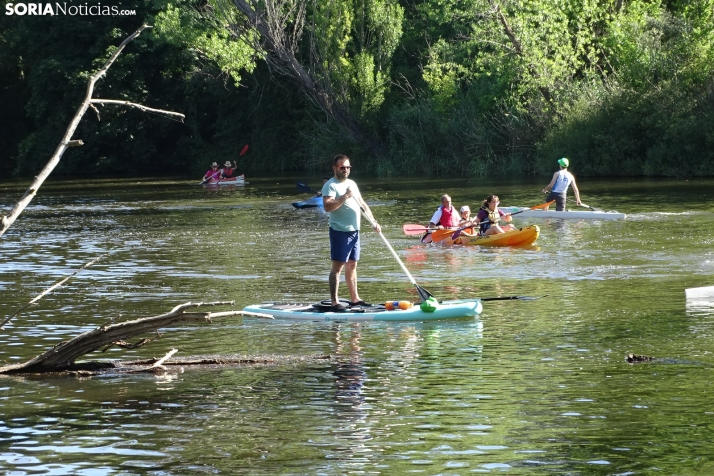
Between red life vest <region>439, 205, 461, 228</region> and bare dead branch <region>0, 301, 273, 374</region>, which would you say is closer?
bare dead branch <region>0, 301, 273, 374</region>

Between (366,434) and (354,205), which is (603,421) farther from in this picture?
(354,205)

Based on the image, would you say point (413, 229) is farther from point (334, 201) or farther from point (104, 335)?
point (104, 335)

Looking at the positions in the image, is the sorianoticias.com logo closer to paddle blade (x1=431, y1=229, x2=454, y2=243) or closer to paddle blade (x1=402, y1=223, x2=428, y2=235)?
paddle blade (x1=402, y1=223, x2=428, y2=235)

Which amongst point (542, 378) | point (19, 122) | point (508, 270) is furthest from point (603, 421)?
point (19, 122)

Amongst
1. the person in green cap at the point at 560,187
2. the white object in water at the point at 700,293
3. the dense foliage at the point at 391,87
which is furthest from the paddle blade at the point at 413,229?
the dense foliage at the point at 391,87

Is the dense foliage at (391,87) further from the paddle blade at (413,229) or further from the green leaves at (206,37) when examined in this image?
the paddle blade at (413,229)

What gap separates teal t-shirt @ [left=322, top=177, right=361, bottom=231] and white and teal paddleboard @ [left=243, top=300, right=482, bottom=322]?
0.92 meters

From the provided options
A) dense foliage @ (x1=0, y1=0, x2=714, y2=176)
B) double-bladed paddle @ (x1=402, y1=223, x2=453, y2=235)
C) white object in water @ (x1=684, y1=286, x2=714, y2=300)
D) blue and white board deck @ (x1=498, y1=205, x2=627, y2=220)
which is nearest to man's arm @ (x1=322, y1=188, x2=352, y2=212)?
white object in water @ (x1=684, y1=286, x2=714, y2=300)

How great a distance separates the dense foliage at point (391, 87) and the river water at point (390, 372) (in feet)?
61.7

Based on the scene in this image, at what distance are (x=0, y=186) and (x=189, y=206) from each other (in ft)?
56.1

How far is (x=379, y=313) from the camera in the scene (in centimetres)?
1253

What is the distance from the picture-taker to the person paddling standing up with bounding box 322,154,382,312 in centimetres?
1213

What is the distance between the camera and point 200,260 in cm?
1952

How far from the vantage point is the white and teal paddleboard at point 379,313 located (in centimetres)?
1250
